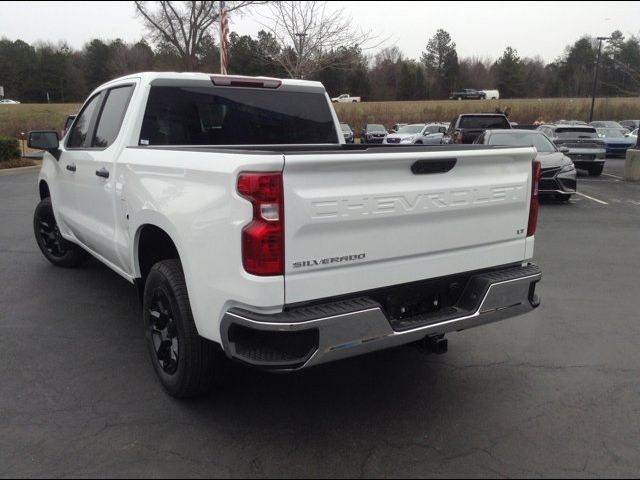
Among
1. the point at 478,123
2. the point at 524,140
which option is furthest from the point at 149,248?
the point at 478,123

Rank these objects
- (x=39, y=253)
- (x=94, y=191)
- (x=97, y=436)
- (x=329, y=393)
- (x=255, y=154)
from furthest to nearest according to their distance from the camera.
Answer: (x=39, y=253) → (x=94, y=191) → (x=329, y=393) → (x=97, y=436) → (x=255, y=154)

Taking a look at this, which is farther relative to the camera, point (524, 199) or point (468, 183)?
point (524, 199)

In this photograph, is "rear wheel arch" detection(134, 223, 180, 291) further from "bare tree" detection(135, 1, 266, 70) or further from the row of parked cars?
"bare tree" detection(135, 1, 266, 70)

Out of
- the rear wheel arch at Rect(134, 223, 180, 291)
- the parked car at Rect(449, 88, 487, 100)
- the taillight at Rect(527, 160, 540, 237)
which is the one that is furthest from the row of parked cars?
the parked car at Rect(449, 88, 487, 100)

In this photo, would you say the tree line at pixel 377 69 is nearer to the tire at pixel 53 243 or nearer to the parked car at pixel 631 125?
the parked car at pixel 631 125

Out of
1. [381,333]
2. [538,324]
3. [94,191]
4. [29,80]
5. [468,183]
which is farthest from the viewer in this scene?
[29,80]

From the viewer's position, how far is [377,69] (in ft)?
292

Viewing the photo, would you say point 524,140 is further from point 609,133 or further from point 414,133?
point 609,133

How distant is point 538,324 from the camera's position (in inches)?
193

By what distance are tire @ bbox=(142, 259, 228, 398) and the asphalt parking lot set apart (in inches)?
6.5

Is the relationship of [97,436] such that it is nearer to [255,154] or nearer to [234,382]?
[234,382]

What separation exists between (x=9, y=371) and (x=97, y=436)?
1225 millimetres

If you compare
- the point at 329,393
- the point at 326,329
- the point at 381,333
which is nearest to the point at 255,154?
the point at 326,329

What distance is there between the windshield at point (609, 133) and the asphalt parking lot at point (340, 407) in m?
25.6
